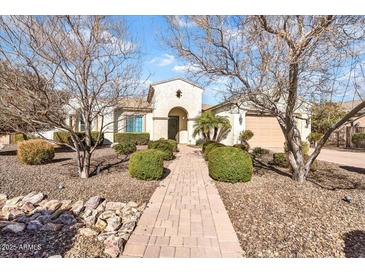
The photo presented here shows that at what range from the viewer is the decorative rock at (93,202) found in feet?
14.1

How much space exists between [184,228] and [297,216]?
6.81 ft

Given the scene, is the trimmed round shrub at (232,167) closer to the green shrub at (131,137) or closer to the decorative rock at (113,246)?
the decorative rock at (113,246)

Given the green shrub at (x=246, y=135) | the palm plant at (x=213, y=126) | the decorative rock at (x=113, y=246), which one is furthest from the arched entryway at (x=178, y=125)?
the decorative rock at (x=113, y=246)

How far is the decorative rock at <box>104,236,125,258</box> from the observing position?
279 cm

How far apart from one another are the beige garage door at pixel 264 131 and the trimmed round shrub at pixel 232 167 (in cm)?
1096

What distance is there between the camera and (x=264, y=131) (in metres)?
17.2

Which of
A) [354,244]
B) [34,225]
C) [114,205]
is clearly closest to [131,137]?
[114,205]

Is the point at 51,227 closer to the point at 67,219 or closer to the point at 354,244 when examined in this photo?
the point at 67,219

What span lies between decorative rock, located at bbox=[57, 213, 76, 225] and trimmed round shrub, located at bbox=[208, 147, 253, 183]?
12.8 ft
